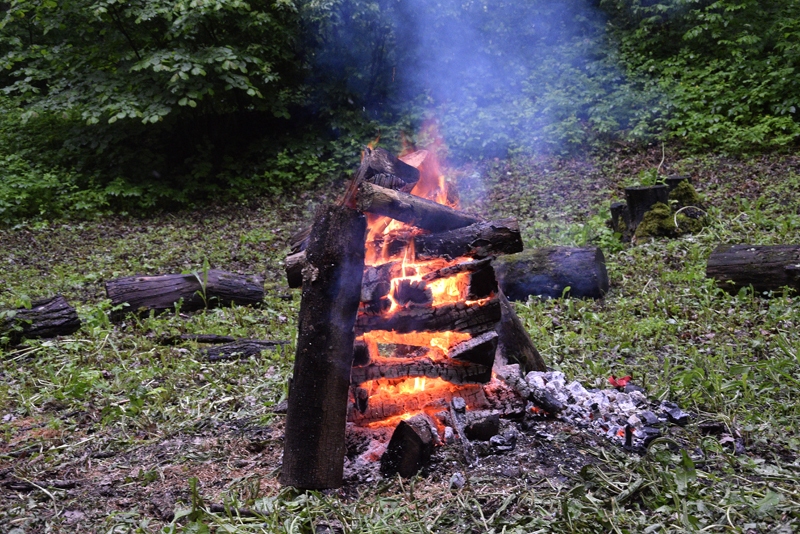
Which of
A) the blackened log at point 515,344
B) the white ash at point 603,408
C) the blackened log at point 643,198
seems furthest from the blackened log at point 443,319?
the blackened log at point 643,198

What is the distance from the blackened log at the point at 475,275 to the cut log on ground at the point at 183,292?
150 inches

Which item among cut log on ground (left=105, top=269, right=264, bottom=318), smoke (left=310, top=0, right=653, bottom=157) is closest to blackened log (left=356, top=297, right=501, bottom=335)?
cut log on ground (left=105, top=269, right=264, bottom=318)

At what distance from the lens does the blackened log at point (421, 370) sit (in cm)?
354

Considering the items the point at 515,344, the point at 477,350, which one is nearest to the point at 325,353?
the point at 477,350

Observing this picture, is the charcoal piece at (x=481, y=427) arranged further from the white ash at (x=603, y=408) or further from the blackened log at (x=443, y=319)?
the blackened log at (x=443, y=319)

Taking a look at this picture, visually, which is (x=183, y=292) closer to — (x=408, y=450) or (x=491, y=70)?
(x=408, y=450)

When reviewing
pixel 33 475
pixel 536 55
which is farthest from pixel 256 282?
pixel 536 55

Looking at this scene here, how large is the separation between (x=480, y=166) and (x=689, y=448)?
9.52 metres

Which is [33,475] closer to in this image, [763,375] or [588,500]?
[588,500]

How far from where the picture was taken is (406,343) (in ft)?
12.2

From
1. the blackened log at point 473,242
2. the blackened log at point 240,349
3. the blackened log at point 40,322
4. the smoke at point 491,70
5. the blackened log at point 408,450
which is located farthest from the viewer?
the smoke at point 491,70

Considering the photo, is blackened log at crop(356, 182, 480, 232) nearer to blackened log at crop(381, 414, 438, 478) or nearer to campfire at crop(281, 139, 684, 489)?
campfire at crop(281, 139, 684, 489)

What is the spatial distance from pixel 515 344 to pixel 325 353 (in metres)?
1.66

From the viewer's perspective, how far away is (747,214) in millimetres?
7879
